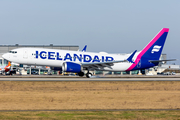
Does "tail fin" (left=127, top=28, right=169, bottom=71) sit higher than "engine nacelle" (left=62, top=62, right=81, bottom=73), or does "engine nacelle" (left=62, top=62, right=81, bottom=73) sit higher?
"tail fin" (left=127, top=28, right=169, bottom=71)

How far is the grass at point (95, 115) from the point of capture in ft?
49.4

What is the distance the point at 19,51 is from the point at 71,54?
28.3ft

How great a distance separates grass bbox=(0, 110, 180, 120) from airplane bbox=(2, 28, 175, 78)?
2870cm

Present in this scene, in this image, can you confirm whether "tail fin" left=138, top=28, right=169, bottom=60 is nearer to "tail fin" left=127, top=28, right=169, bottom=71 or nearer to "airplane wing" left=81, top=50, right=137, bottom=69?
"tail fin" left=127, top=28, right=169, bottom=71

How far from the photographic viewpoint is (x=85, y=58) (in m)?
48.8

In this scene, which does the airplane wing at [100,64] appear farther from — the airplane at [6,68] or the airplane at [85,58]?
the airplane at [6,68]

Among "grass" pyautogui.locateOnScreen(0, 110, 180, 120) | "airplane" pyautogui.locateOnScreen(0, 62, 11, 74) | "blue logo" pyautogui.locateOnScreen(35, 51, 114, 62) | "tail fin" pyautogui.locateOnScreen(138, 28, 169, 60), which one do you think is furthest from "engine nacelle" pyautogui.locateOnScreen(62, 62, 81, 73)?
"airplane" pyautogui.locateOnScreen(0, 62, 11, 74)

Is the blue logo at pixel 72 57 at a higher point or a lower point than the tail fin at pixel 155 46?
lower

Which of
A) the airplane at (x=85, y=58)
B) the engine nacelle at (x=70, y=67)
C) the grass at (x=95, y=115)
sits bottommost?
the grass at (x=95, y=115)

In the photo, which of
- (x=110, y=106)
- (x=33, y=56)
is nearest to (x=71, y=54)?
(x=33, y=56)

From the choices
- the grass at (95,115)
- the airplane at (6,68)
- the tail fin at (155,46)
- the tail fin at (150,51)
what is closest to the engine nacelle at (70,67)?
the tail fin at (150,51)

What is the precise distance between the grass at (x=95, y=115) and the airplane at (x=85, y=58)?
94.2 ft

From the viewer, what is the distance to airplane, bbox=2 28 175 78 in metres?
45.8

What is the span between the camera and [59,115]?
15.7m
